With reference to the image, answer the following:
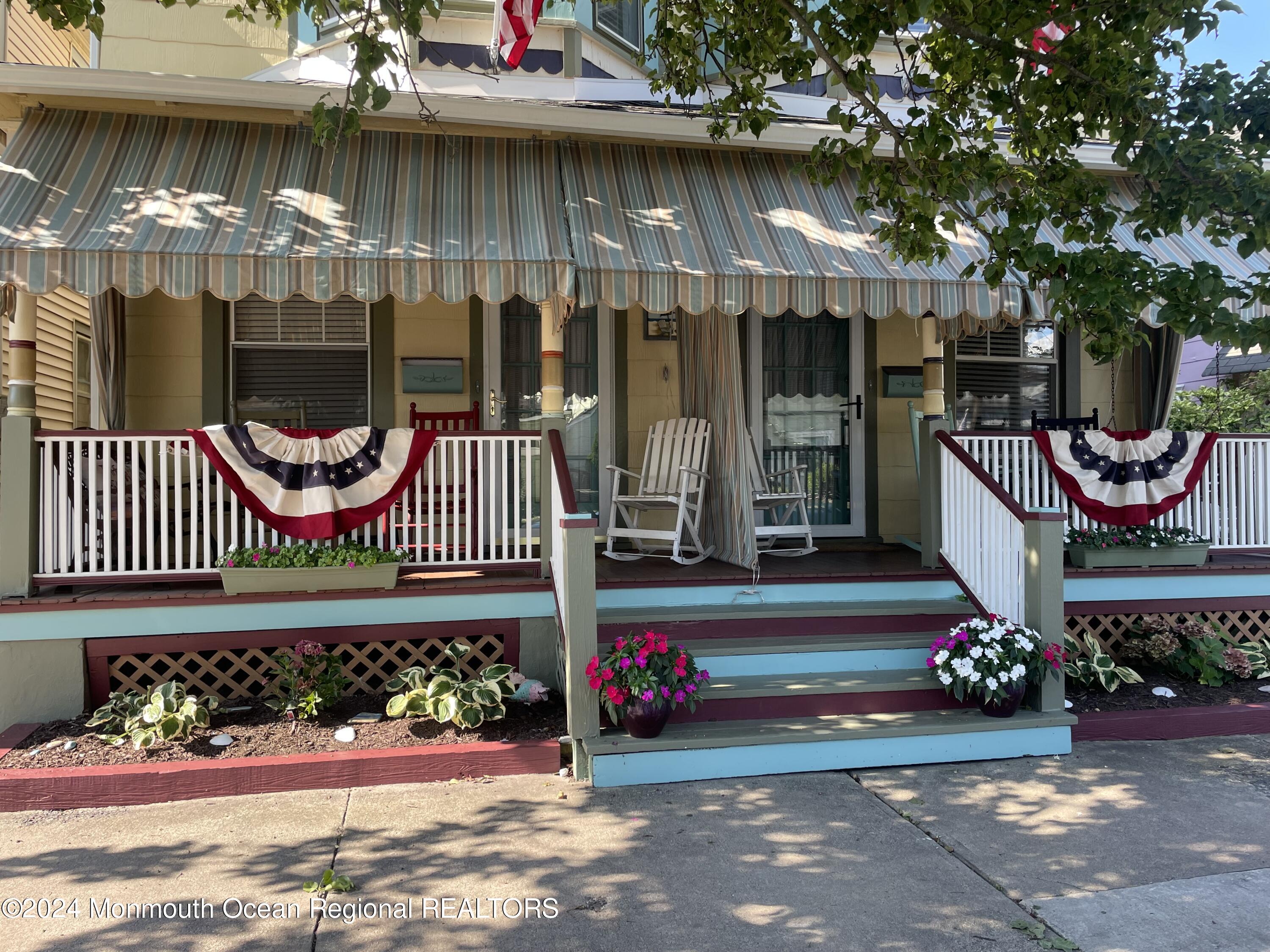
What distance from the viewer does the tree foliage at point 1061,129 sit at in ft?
12.6

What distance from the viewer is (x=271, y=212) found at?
4961 millimetres

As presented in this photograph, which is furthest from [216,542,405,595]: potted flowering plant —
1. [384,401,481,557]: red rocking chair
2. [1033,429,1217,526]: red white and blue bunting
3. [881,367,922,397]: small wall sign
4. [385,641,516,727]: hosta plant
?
[881,367,922,397]: small wall sign

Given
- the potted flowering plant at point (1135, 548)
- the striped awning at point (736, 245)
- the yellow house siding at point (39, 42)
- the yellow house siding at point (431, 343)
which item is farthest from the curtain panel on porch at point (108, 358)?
the potted flowering plant at point (1135, 548)

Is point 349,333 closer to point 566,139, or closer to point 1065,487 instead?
point 566,139

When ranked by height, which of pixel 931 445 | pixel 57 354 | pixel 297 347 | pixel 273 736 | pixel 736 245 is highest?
pixel 736 245

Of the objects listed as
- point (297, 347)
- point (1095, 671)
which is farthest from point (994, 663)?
point (297, 347)

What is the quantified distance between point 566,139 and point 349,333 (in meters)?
2.24

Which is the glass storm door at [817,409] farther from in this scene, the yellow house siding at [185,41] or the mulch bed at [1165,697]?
the yellow house siding at [185,41]

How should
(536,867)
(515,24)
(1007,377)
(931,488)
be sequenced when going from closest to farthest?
(536,867), (515,24), (931,488), (1007,377)

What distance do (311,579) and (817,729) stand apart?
9.32ft

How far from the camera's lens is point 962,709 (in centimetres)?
467

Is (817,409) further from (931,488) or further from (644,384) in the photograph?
(931,488)

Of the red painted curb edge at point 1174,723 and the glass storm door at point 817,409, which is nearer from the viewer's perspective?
the red painted curb edge at point 1174,723

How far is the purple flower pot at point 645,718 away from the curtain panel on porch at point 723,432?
1650mm
